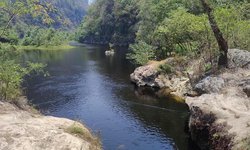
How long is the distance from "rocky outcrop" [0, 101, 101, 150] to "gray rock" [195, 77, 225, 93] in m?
15.5

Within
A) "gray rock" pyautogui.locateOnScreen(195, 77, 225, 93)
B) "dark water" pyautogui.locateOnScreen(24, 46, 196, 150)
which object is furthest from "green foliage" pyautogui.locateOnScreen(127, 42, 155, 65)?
A: "gray rock" pyautogui.locateOnScreen(195, 77, 225, 93)

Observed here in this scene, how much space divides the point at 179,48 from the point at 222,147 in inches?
1701

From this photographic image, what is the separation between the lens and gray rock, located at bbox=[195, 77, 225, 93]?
115ft

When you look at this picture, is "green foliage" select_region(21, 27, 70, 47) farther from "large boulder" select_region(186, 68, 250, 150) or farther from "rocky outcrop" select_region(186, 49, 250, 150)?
"large boulder" select_region(186, 68, 250, 150)

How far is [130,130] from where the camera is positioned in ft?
119

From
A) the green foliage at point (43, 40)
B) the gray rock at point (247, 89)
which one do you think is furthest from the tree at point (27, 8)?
the green foliage at point (43, 40)

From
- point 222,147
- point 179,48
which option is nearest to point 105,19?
point 179,48

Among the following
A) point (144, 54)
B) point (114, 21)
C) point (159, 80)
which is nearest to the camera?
point (159, 80)

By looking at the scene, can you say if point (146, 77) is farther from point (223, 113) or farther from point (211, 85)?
point (223, 113)

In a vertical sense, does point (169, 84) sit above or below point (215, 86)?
below

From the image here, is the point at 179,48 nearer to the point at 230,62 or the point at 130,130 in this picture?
the point at 230,62

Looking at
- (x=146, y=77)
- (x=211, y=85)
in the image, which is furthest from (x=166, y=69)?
(x=211, y=85)

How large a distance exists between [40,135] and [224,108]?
15085 millimetres

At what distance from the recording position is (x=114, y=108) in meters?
45.5
